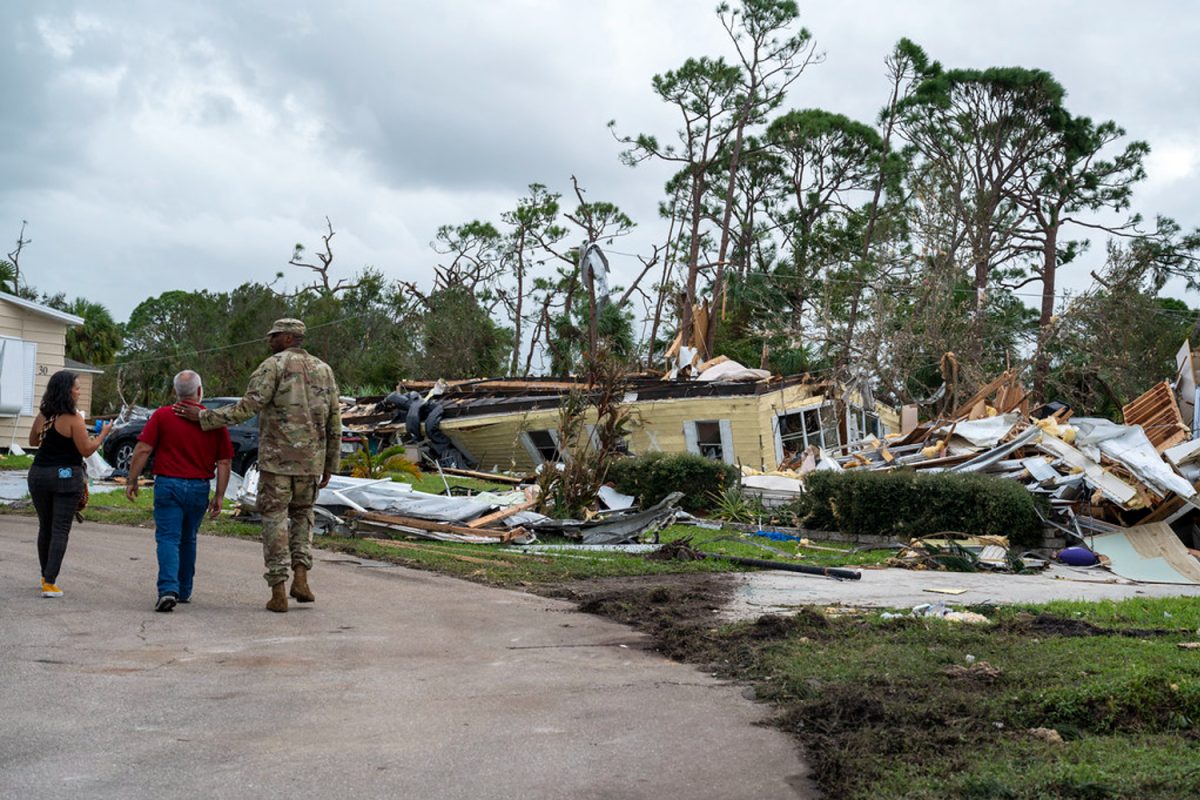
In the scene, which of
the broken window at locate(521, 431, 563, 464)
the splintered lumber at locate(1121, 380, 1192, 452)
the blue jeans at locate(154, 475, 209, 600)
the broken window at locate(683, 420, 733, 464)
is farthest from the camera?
the broken window at locate(521, 431, 563, 464)

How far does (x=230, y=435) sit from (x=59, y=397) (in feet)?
40.3

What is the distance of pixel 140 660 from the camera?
6.46 meters

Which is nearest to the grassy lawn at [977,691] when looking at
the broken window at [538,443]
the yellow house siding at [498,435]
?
the yellow house siding at [498,435]

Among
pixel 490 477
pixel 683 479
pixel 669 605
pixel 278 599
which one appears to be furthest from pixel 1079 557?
pixel 490 477

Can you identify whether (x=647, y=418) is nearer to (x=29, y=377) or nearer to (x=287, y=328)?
(x=29, y=377)

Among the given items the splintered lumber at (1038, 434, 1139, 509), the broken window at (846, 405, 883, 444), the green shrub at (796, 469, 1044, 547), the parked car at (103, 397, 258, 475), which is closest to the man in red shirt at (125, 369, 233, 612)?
the green shrub at (796, 469, 1044, 547)

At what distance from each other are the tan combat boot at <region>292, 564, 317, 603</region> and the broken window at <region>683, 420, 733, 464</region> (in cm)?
1889

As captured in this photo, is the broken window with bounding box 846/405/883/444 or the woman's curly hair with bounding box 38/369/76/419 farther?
the broken window with bounding box 846/405/883/444

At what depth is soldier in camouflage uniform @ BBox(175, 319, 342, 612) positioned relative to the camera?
8.15 meters

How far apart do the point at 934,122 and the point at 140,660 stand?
3650cm

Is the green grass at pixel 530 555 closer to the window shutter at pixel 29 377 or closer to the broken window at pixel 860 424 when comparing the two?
the window shutter at pixel 29 377

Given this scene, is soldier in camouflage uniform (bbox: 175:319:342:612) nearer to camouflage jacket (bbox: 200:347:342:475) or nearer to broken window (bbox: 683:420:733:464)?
camouflage jacket (bbox: 200:347:342:475)

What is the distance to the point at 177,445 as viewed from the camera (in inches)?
321

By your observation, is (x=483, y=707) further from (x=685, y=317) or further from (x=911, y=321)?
(x=685, y=317)
